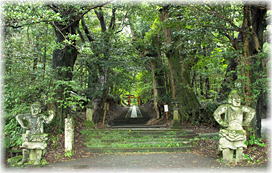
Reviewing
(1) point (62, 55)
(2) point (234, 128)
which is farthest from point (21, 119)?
(2) point (234, 128)

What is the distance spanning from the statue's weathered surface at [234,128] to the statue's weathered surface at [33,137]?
5.50 metres

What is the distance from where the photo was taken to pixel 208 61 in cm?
1237

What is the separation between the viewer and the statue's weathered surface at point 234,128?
6.00m

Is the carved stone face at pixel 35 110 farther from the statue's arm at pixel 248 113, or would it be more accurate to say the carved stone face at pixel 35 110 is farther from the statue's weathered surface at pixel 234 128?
the statue's arm at pixel 248 113

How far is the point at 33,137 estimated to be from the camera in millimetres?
6195

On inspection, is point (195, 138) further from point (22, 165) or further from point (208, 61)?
point (22, 165)

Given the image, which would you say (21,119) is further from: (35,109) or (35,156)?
(35,156)

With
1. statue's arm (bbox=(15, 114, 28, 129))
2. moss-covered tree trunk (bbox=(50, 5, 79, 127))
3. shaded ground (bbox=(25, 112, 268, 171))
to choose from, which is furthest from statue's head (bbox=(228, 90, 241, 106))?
statue's arm (bbox=(15, 114, 28, 129))

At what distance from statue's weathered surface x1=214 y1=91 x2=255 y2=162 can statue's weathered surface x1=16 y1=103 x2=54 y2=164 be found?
5.50m

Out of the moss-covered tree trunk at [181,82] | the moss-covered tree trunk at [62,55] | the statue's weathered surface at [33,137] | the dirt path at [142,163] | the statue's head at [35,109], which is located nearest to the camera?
the dirt path at [142,163]

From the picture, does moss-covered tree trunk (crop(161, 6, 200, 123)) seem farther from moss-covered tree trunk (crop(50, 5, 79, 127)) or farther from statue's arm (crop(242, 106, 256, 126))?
moss-covered tree trunk (crop(50, 5, 79, 127))

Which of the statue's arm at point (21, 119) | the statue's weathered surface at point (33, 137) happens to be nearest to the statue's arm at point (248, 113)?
the statue's weathered surface at point (33, 137)

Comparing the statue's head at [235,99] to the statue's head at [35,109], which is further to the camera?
the statue's head at [35,109]

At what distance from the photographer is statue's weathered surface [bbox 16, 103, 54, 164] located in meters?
6.20
